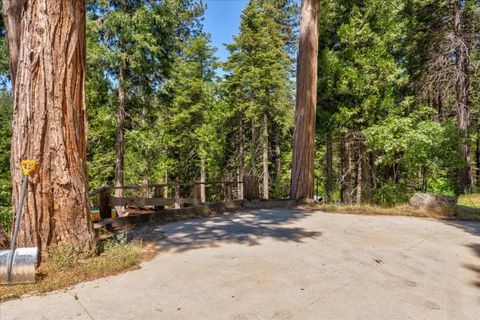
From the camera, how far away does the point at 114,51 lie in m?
11.1

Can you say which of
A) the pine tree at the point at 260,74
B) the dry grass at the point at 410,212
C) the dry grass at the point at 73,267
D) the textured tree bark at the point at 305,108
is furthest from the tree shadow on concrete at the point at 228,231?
the pine tree at the point at 260,74

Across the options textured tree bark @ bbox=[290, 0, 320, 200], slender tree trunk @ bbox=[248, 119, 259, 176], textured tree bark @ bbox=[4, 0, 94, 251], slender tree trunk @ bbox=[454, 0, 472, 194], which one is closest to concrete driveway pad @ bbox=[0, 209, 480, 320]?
textured tree bark @ bbox=[4, 0, 94, 251]

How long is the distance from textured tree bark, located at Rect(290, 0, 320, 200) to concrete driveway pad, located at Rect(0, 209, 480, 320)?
4016mm

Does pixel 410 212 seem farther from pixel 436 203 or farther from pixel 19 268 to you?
pixel 19 268

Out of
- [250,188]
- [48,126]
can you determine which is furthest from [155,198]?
[48,126]

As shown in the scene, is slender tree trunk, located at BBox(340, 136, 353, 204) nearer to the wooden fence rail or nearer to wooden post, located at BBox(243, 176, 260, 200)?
wooden post, located at BBox(243, 176, 260, 200)

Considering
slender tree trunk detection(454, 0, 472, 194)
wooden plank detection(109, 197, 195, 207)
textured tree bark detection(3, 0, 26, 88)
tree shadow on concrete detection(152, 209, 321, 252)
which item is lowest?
tree shadow on concrete detection(152, 209, 321, 252)

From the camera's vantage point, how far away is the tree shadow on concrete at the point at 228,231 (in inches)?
180

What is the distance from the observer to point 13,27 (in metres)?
3.63

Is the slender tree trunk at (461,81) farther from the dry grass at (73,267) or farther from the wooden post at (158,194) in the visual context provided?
the dry grass at (73,267)

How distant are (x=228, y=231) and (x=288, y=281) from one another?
246 centimetres

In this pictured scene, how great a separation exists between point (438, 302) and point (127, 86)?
1245 centimetres

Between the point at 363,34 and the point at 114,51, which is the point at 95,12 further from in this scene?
the point at 363,34

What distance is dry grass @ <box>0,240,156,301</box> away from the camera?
9.20ft
